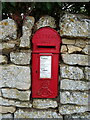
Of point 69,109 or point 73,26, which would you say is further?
point 69,109

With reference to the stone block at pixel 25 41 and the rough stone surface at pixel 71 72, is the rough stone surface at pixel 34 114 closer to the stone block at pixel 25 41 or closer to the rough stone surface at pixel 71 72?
the rough stone surface at pixel 71 72

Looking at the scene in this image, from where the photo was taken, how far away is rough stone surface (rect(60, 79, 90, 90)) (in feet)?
5.46

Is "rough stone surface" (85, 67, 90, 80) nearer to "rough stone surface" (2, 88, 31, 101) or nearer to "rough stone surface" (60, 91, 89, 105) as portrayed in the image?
"rough stone surface" (60, 91, 89, 105)

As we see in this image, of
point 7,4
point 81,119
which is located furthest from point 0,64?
point 81,119

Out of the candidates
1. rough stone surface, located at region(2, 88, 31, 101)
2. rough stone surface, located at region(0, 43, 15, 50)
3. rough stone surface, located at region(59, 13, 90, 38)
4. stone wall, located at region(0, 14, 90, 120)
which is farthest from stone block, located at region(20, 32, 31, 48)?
rough stone surface, located at region(2, 88, 31, 101)

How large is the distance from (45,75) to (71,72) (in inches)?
12.4

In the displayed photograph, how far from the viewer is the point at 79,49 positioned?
163 centimetres

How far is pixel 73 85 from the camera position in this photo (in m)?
1.67

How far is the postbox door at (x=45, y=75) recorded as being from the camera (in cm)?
161

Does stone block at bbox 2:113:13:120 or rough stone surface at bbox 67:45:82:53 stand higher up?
rough stone surface at bbox 67:45:82:53

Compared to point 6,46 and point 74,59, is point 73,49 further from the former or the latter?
point 6,46

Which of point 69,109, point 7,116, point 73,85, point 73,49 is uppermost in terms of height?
point 73,49

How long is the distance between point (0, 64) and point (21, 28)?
0.51 metres

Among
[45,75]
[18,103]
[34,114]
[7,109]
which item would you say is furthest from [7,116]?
[45,75]
